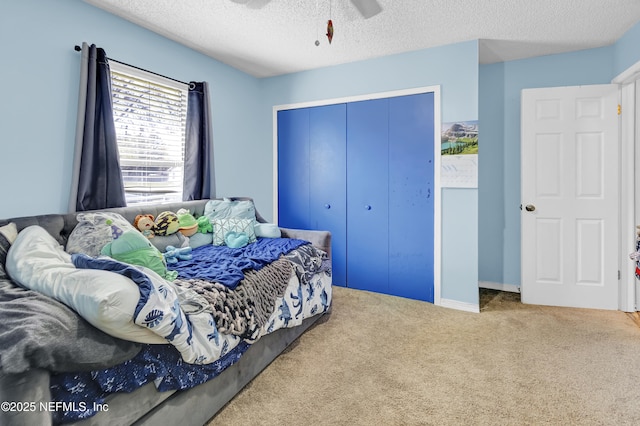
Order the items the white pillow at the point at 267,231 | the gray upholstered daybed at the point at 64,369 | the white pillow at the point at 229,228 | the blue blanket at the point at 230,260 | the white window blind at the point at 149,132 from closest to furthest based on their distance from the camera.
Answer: the gray upholstered daybed at the point at 64,369
the blue blanket at the point at 230,260
the white window blind at the point at 149,132
the white pillow at the point at 229,228
the white pillow at the point at 267,231

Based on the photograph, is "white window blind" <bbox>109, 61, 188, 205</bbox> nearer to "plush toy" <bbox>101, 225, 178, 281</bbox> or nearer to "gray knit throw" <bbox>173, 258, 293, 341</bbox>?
"plush toy" <bbox>101, 225, 178, 281</bbox>

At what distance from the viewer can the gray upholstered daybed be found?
937 millimetres

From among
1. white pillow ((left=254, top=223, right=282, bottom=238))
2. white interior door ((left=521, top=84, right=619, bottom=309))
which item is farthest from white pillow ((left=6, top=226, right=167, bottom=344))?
white interior door ((left=521, top=84, right=619, bottom=309))

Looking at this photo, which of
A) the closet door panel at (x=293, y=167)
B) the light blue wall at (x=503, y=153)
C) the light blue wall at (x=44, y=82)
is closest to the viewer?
the light blue wall at (x=44, y=82)

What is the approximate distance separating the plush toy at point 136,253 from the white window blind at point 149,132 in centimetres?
104

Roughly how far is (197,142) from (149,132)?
0.42 meters

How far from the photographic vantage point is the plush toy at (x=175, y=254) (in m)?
2.25

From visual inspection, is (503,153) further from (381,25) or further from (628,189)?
(381,25)

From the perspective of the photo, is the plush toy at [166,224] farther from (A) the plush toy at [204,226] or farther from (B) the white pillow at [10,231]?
(B) the white pillow at [10,231]

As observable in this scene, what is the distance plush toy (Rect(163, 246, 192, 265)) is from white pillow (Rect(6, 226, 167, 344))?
2.50ft

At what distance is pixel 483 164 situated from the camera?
3676 millimetres

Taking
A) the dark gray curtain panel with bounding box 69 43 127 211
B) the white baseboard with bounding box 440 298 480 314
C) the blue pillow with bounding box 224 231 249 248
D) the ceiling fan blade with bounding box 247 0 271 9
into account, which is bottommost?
the white baseboard with bounding box 440 298 480 314

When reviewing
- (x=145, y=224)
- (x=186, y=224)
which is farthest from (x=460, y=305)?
(x=145, y=224)

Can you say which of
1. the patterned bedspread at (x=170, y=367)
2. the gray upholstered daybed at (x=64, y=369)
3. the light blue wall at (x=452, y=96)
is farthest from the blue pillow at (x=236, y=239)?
the light blue wall at (x=452, y=96)
